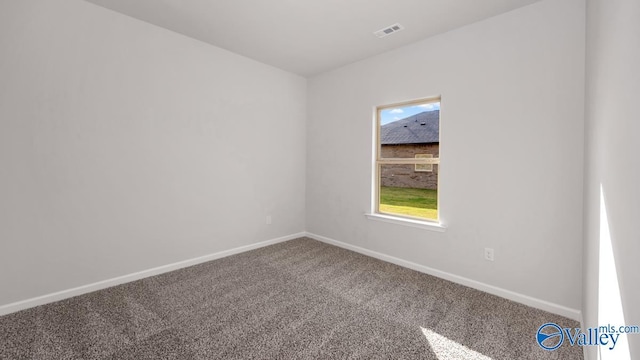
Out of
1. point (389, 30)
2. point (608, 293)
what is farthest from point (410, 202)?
point (608, 293)

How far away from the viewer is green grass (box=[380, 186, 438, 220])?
3102mm

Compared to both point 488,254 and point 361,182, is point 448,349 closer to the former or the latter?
point 488,254

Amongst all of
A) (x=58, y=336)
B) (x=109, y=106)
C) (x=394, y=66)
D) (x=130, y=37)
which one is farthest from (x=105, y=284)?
(x=394, y=66)

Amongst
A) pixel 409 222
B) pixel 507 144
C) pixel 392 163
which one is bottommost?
pixel 409 222

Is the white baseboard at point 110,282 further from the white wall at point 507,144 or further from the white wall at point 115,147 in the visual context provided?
the white wall at point 507,144

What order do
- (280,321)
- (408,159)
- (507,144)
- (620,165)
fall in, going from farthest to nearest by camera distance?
1. (408,159)
2. (507,144)
3. (280,321)
4. (620,165)

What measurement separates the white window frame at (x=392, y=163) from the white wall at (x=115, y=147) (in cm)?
164

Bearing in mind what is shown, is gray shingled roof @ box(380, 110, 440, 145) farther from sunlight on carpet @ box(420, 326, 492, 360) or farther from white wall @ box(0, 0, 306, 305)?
sunlight on carpet @ box(420, 326, 492, 360)

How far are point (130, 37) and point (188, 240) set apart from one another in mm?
2281

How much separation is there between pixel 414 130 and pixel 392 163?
503 mm

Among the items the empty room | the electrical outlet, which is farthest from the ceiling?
the electrical outlet

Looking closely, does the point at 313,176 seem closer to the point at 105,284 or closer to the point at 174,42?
the point at 174,42

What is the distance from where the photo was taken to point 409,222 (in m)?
3.16

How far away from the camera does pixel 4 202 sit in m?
2.09
